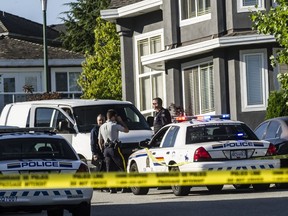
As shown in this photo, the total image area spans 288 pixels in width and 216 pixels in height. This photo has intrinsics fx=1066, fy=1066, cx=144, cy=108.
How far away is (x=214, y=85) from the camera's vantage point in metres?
32.3

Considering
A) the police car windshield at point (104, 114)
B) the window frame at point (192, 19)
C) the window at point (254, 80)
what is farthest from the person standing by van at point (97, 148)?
the window frame at point (192, 19)

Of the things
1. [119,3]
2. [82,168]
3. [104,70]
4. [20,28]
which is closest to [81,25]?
[20,28]

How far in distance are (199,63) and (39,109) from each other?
946 centimetres

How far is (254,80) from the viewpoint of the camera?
3194 centimetres

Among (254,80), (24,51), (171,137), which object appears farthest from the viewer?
(24,51)

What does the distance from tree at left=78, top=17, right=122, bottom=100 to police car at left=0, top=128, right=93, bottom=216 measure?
112 ft

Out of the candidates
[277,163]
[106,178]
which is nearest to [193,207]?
[277,163]

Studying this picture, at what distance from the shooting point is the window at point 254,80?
104ft

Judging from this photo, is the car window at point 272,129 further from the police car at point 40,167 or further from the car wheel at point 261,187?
the police car at point 40,167

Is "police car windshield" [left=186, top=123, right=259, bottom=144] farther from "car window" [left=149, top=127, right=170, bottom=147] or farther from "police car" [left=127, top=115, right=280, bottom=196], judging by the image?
"car window" [left=149, top=127, right=170, bottom=147]

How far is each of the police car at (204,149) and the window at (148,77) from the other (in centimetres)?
1500

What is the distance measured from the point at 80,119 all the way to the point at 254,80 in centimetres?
888

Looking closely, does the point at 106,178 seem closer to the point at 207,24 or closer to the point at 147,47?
the point at 207,24

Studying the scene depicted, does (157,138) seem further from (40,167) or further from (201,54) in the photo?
(201,54)
